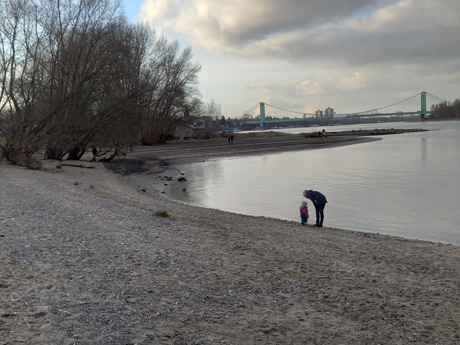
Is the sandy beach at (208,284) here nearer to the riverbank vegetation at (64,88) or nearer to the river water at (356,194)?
the river water at (356,194)

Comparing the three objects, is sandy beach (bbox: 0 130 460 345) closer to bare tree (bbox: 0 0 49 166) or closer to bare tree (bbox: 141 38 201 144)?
bare tree (bbox: 0 0 49 166)

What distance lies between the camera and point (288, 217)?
551 inches

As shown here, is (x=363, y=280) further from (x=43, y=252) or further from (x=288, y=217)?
(x=288, y=217)

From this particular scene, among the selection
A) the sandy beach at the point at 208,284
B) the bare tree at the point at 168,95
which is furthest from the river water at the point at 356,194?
the bare tree at the point at 168,95

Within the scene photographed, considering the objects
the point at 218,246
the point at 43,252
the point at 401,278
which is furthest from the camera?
the point at 218,246

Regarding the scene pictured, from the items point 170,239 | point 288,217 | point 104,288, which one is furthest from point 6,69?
point 104,288

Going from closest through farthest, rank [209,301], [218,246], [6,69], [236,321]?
[236,321], [209,301], [218,246], [6,69]

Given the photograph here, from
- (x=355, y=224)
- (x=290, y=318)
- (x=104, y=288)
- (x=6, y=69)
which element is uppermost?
(x=6, y=69)

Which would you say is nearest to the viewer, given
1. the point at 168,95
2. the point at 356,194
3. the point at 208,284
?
the point at 208,284

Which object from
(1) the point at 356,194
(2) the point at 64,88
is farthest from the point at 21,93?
(1) the point at 356,194

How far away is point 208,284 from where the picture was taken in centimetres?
568

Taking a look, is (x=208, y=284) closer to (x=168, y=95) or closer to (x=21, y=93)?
(x=21, y=93)

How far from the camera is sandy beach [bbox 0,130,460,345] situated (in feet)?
13.9

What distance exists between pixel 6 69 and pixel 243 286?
21.7 meters
